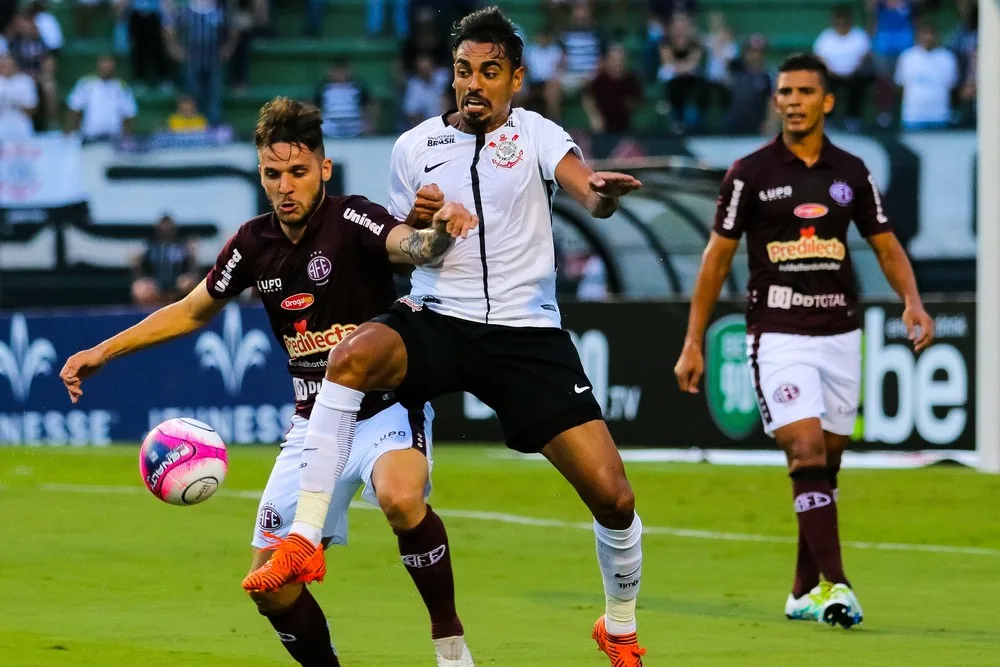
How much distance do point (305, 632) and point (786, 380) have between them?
3.04 meters

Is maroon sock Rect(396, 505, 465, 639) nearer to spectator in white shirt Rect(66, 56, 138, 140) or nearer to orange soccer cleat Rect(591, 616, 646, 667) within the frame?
orange soccer cleat Rect(591, 616, 646, 667)

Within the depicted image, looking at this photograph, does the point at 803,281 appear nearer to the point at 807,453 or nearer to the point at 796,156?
the point at 796,156

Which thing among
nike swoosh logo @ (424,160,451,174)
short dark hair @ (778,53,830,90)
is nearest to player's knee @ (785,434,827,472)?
short dark hair @ (778,53,830,90)

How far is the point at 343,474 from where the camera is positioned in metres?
6.75

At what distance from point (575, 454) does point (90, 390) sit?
12.5 metres

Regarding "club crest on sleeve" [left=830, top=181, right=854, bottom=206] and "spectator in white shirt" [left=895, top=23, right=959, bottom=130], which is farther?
"spectator in white shirt" [left=895, top=23, right=959, bottom=130]

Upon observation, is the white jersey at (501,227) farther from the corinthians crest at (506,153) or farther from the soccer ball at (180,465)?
the soccer ball at (180,465)

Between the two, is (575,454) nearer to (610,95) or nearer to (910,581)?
(910,581)

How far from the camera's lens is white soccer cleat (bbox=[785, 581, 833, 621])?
8.28 meters

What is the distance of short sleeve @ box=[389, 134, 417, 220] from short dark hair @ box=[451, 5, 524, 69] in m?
0.43

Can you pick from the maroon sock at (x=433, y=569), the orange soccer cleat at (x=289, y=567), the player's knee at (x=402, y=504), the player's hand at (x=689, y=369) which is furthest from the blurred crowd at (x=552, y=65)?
the orange soccer cleat at (x=289, y=567)

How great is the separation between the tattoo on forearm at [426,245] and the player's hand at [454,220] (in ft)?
0.23

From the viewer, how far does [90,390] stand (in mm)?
18281

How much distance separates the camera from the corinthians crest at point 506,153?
6.78 m
